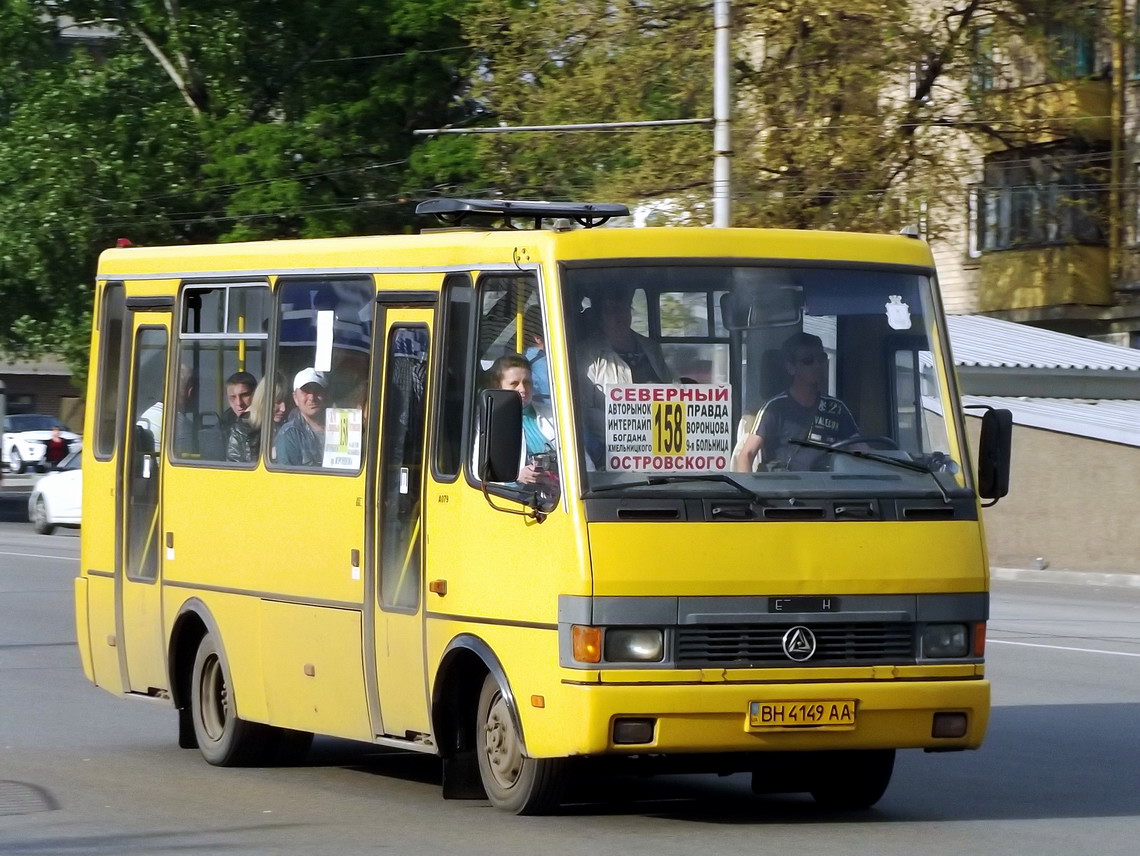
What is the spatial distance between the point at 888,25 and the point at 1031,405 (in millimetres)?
6722

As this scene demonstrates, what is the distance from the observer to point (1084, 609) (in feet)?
73.4

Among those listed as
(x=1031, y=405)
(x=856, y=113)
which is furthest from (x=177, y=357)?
(x=856, y=113)

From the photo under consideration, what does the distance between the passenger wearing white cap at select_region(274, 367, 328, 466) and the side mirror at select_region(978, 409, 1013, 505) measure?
299 centimetres

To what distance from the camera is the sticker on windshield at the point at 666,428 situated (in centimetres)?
820

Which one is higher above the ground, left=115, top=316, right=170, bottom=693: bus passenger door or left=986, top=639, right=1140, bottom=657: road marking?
left=115, top=316, right=170, bottom=693: bus passenger door

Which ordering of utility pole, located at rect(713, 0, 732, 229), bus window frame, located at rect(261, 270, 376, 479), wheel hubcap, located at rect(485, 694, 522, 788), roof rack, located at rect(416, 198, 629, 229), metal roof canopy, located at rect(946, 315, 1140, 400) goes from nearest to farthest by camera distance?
wheel hubcap, located at rect(485, 694, 522, 788) → bus window frame, located at rect(261, 270, 376, 479) → roof rack, located at rect(416, 198, 629, 229) → utility pole, located at rect(713, 0, 732, 229) → metal roof canopy, located at rect(946, 315, 1140, 400)

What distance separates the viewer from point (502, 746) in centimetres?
857

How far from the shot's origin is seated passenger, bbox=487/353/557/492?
27.1 feet

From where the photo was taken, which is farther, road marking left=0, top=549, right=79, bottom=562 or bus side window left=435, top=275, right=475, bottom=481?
road marking left=0, top=549, right=79, bottom=562

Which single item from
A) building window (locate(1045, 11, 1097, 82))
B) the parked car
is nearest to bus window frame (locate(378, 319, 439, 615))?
building window (locate(1045, 11, 1097, 82))

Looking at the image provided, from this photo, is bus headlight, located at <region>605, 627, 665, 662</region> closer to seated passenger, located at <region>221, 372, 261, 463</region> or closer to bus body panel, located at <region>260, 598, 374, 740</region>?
bus body panel, located at <region>260, 598, 374, 740</region>

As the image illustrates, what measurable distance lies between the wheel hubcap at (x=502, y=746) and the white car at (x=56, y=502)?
2857cm

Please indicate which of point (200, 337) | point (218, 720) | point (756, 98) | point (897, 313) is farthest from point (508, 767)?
point (756, 98)

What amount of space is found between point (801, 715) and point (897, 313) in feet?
5.90
